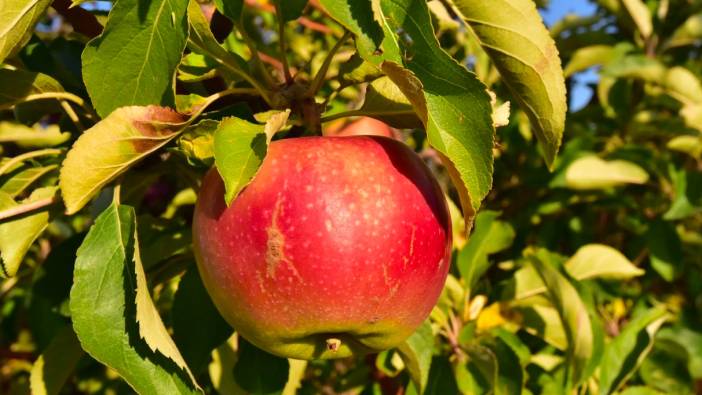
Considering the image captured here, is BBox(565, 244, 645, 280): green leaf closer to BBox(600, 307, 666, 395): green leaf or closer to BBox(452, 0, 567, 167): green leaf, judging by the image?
BBox(600, 307, 666, 395): green leaf

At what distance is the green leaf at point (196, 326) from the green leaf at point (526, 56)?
0.51m

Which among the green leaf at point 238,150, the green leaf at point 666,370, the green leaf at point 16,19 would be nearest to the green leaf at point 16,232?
the green leaf at point 16,19

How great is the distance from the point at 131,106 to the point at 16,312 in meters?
1.62

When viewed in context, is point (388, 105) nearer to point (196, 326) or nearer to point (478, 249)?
point (196, 326)

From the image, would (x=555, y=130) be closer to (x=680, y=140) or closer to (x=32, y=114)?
(x=32, y=114)

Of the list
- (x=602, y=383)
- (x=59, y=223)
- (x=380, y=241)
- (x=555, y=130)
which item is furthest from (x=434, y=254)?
(x=59, y=223)

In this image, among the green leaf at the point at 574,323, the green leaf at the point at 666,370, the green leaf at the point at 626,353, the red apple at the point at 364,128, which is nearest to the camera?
the green leaf at the point at 574,323

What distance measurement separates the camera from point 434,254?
803mm

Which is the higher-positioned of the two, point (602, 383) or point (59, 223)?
point (602, 383)

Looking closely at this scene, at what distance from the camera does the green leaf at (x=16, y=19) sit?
0.73 meters

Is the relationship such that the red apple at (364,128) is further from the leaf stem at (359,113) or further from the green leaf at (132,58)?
the green leaf at (132,58)

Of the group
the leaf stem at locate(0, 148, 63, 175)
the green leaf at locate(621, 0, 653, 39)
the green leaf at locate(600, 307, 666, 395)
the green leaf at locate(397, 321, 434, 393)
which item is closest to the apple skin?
the green leaf at locate(397, 321, 434, 393)

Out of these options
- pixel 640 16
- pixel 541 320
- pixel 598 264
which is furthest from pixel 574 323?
pixel 640 16

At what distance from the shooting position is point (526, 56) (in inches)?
31.1
